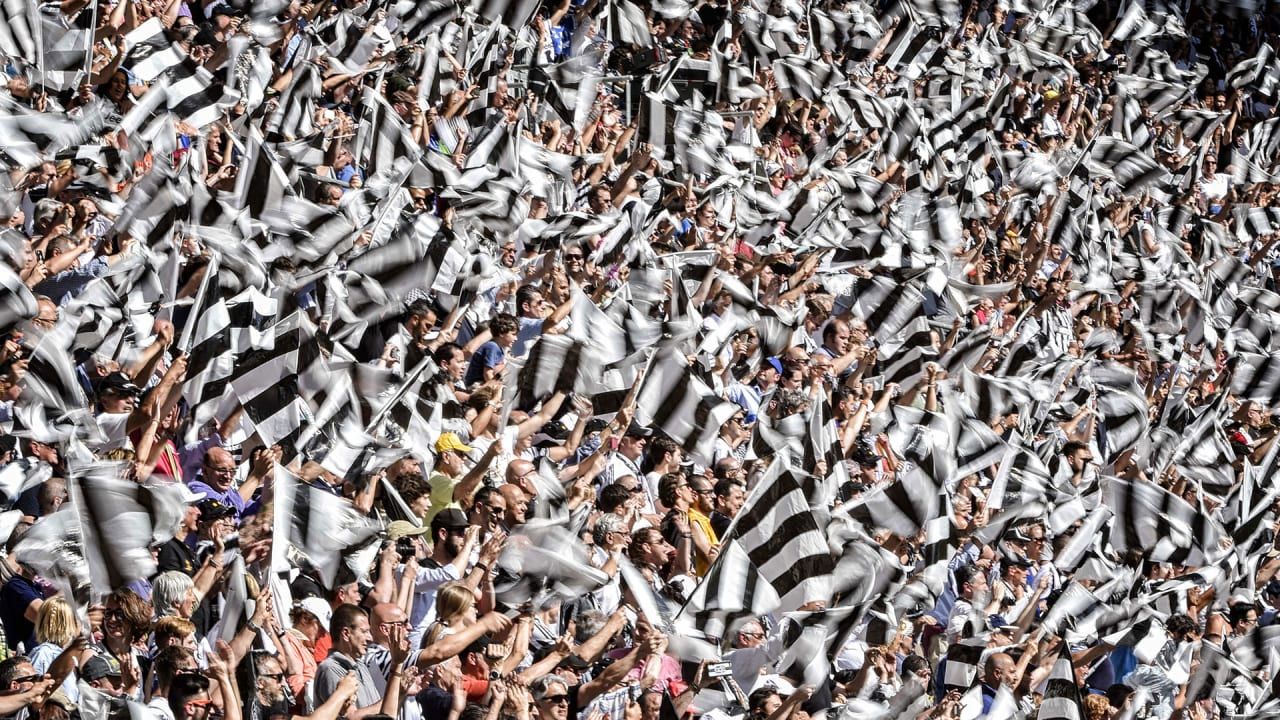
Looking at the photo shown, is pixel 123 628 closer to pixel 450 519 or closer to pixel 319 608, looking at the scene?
pixel 319 608

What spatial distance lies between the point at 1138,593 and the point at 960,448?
1.31m

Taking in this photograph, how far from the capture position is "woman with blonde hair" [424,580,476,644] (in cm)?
662

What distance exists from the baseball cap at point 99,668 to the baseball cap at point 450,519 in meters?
1.94

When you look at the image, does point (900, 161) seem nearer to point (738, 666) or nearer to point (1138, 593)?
point (1138, 593)

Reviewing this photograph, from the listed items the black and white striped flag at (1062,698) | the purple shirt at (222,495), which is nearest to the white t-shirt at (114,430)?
the purple shirt at (222,495)

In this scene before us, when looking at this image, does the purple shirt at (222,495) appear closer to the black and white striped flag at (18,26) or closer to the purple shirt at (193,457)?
the purple shirt at (193,457)

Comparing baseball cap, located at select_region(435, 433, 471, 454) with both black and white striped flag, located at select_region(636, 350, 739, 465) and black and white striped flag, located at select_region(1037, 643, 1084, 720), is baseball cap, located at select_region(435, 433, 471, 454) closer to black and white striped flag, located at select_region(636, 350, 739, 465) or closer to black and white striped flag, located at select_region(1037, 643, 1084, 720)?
black and white striped flag, located at select_region(636, 350, 739, 465)

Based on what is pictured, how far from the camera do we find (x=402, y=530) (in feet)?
24.5

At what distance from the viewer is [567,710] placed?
688cm

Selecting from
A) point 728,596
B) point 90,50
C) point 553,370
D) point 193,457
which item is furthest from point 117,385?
point 728,596

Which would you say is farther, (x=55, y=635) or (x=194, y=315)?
(x=194, y=315)

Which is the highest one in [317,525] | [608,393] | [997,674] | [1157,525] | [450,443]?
[317,525]

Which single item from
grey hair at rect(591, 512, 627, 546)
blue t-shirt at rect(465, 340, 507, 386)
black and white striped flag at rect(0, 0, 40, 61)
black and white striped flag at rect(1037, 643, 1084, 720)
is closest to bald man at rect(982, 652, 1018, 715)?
black and white striped flag at rect(1037, 643, 1084, 720)

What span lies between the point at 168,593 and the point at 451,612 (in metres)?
1.03
